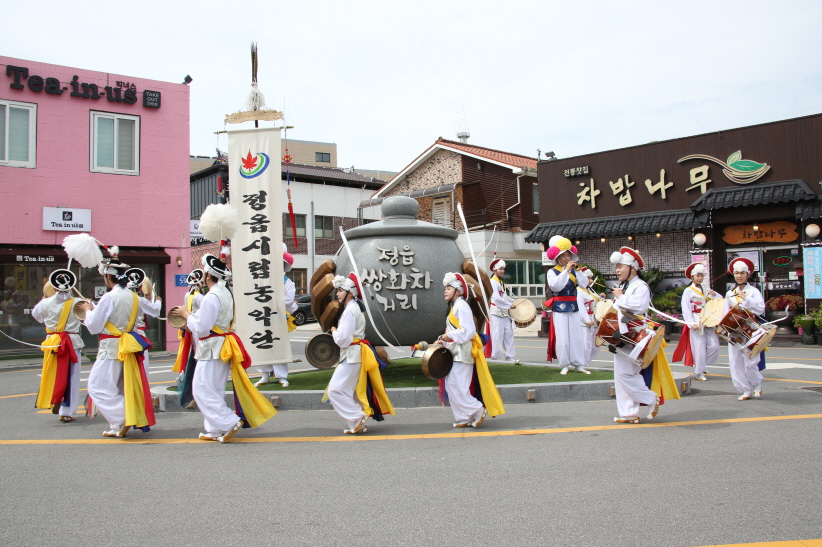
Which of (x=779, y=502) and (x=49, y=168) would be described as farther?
(x=49, y=168)

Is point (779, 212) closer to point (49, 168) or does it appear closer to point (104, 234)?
point (104, 234)

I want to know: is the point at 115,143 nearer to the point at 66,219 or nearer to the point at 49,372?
the point at 66,219

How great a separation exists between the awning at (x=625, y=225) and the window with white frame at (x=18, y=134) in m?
14.8

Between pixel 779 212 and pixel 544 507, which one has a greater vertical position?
pixel 779 212

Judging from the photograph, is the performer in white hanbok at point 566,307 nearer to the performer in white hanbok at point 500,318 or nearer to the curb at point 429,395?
the curb at point 429,395

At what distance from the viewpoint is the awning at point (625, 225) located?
18.1 meters

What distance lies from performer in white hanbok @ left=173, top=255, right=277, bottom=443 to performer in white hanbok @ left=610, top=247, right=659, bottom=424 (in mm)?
3703

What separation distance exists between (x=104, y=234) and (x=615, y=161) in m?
15.2

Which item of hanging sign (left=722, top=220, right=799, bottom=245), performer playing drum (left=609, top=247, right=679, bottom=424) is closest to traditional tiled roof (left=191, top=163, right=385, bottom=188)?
hanging sign (left=722, top=220, right=799, bottom=245)

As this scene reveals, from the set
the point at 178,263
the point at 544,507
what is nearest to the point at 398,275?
the point at 544,507

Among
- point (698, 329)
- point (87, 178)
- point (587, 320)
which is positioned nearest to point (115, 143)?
point (87, 178)

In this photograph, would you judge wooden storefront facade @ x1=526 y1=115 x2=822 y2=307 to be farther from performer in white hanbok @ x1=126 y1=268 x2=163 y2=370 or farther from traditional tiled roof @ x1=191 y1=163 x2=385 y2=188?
performer in white hanbok @ x1=126 y1=268 x2=163 y2=370

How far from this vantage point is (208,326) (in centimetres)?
634

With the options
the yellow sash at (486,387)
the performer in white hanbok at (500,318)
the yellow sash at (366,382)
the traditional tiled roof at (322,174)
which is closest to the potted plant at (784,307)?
the performer in white hanbok at (500,318)
